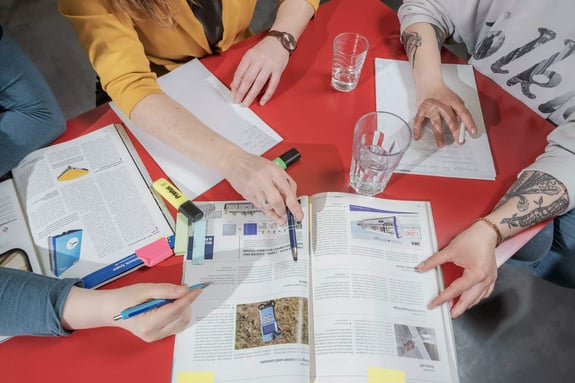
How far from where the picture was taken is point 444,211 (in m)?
0.80

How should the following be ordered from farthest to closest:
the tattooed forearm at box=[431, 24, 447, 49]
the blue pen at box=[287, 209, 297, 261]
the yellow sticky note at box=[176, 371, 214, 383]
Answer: the tattooed forearm at box=[431, 24, 447, 49] < the blue pen at box=[287, 209, 297, 261] < the yellow sticky note at box=[176, 371, 214, 383]

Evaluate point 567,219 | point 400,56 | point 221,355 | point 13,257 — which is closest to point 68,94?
point 13,257

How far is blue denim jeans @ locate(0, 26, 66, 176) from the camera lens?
2.68ft

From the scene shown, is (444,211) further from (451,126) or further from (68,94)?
(68,94)

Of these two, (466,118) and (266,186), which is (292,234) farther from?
(466,118)

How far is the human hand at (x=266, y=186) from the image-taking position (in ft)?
2.46

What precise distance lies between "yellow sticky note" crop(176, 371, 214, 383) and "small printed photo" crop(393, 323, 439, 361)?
12.0 inches

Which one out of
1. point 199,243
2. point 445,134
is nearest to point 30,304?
point 199,243

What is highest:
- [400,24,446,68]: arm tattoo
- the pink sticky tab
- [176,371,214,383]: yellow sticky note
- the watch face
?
[400,24,446,68]: arm tattoo

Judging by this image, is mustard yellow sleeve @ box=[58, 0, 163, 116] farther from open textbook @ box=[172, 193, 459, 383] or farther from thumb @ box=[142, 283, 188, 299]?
thumb @ box=[142, 283, 188, 299]

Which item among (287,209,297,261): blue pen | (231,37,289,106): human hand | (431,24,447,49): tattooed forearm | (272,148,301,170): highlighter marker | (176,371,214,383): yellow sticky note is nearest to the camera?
(176,371,214,383): yellow sticky note

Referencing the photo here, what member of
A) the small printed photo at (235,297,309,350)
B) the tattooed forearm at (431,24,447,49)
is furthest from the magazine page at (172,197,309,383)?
the tattooed forearm at (431,24,447,49)

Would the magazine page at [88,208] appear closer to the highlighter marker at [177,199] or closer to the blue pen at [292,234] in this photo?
the highlighter marker at [177,199]

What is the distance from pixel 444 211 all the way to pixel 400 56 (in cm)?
47
